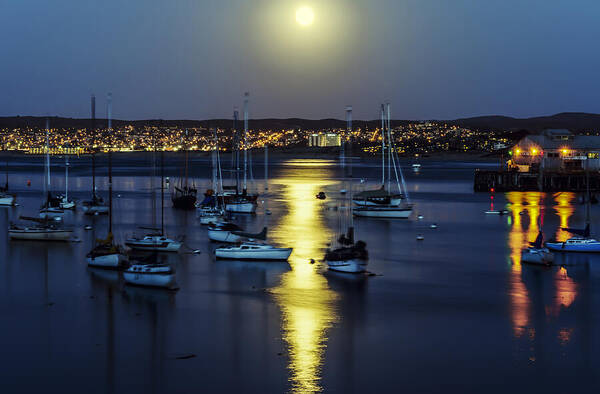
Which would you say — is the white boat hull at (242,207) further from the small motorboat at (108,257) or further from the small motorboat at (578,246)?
the small motorboat at (578,246)

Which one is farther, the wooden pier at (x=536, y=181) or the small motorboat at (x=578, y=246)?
the wooden pier at (x=536, y=181)

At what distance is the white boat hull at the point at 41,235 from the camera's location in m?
38.5

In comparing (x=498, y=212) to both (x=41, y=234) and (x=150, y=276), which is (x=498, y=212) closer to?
(x=41, y=234)

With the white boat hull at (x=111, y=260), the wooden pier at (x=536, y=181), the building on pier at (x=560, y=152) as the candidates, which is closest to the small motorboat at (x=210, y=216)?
the white boat hull at (x=111, y=260)

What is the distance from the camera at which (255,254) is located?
32219 mm

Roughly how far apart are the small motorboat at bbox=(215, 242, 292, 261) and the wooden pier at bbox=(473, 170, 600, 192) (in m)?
54.1

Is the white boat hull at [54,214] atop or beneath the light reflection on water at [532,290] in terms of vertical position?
atop

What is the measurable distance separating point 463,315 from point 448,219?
96.0 ft

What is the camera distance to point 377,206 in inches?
2098

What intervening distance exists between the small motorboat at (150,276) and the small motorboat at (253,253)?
5.81 metres

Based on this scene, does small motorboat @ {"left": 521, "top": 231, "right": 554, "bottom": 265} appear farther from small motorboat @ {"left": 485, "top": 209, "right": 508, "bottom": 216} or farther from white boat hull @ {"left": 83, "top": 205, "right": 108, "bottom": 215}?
white boat hull @ {"left": 83, "top": 205, "right": 108, "bottom": 215}

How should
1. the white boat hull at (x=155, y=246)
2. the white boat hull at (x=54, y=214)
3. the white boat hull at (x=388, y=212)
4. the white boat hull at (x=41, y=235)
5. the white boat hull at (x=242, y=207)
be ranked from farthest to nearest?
the white boat hull at (x=242, y=207) < the white boat hull at (x=388, y=212) < the white boat hull at (x=54, y=214) < the white boat hull at (x=41, y=235) < the white boat hull at (x=155, y=246)

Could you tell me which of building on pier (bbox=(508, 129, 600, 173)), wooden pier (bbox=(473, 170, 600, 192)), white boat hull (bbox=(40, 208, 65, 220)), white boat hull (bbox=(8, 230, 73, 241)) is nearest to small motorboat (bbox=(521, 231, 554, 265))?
white boat hull (bbox=(8, 230, 73, 241))

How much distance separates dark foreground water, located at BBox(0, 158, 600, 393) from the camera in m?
18.0
